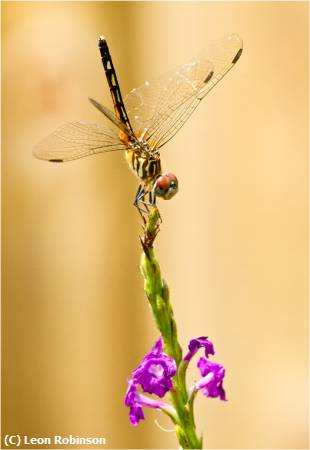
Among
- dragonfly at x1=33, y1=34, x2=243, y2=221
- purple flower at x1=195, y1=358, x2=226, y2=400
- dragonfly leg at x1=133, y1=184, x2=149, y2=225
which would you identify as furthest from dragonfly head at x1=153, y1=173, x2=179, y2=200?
purple flower at x1=195, y1=358, x2=226, y2=400

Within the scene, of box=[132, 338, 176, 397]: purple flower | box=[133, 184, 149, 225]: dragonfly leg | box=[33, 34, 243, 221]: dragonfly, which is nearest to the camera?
box=[132, 338, 176, 397]: purple flower

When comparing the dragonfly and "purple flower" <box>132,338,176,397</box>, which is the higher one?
the dragonfly

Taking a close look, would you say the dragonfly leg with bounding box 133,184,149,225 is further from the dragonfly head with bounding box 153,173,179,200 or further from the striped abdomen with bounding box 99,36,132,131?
the striped abdomen with bounding box 99,36,132,131

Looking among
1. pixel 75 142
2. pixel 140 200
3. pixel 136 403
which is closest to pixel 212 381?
pixel 136 403

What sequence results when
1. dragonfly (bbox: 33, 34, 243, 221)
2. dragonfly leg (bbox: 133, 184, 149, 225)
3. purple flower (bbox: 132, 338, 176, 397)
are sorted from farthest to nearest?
dragonfly (bbox: 33, 34, 243, 221) → dragonfly leg (bbox: 133, 184, 149, 225) → purple flower (bbox: 132, 338, 176, 397)

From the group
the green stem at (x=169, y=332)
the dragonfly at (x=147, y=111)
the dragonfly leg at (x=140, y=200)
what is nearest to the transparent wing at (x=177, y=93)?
the dragonfly at (x=147, y=111)

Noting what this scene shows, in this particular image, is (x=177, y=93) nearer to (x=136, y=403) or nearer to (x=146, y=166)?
(x=146, y=166)

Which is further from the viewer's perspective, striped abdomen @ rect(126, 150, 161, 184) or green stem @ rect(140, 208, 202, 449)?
striped abdomen @ rect(126, 150, 161, 184)

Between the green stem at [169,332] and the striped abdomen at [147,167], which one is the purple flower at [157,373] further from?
the striped abdomen at [147,167]
